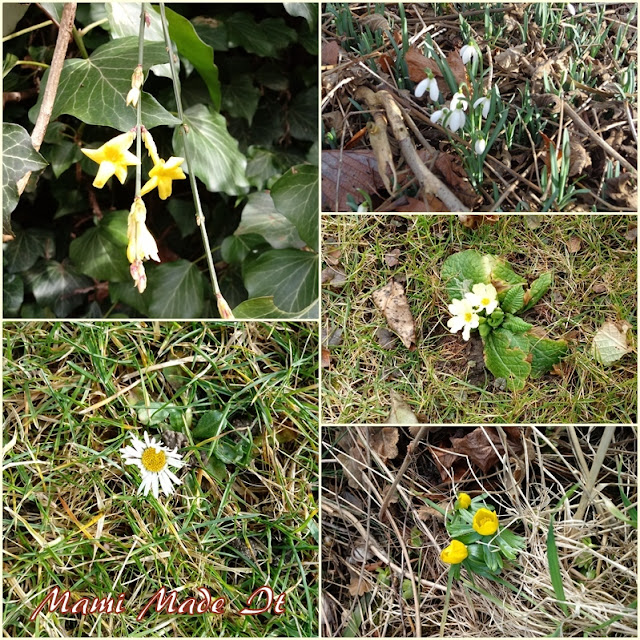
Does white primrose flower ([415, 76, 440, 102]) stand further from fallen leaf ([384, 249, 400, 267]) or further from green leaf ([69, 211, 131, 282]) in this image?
green leaf ([69, 211, 131, 282])

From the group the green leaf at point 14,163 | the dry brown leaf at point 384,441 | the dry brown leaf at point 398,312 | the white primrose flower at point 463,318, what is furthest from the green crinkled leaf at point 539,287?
the green leaf at point 14,163

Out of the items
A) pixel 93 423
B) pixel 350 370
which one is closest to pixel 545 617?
pixel 350 370

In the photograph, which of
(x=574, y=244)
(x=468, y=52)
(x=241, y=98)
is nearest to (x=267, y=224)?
(x=241, y=98)

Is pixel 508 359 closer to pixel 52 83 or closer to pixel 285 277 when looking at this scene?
pixel 285 277

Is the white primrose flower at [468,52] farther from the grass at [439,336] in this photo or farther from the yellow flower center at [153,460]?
the yellow flower center at [153,460]

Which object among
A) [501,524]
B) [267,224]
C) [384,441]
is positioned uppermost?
[267,224]

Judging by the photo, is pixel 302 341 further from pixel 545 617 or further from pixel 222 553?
pixel 545 617
